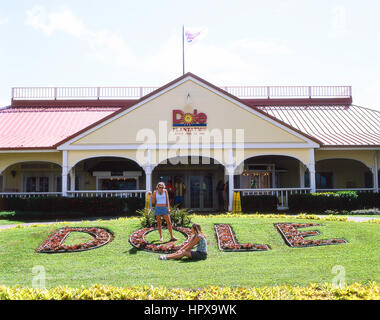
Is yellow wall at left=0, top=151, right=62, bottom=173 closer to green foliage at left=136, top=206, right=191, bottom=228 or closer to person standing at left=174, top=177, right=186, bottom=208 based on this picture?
person standing at left=174, top=177, right=186, bottom=208

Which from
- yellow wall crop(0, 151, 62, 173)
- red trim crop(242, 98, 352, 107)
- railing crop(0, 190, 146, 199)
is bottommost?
railing crop(0, 190, 146, 199)

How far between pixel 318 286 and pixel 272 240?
4.04 metres

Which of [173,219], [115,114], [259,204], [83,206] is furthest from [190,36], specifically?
[173,219]

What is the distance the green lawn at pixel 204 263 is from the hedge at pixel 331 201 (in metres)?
5.05

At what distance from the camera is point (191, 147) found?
18906mm

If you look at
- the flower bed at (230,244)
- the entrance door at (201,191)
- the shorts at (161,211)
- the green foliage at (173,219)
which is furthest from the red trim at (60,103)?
the flower bed at (230,244)

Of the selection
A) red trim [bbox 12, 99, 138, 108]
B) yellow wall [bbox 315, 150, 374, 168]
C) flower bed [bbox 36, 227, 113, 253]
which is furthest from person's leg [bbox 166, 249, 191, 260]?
red trim [bbox 12, 99, 138, 108]

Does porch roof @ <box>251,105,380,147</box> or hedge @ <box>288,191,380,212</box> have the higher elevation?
porch roof @ <box>251,105,380,147</box>

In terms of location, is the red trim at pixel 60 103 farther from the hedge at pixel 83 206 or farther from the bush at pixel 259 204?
the bush at pixel 259 204

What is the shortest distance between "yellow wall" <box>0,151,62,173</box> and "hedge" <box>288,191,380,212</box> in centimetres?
1140

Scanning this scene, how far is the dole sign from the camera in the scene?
19.0m

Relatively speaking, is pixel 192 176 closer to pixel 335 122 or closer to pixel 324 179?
pixel 324 179
